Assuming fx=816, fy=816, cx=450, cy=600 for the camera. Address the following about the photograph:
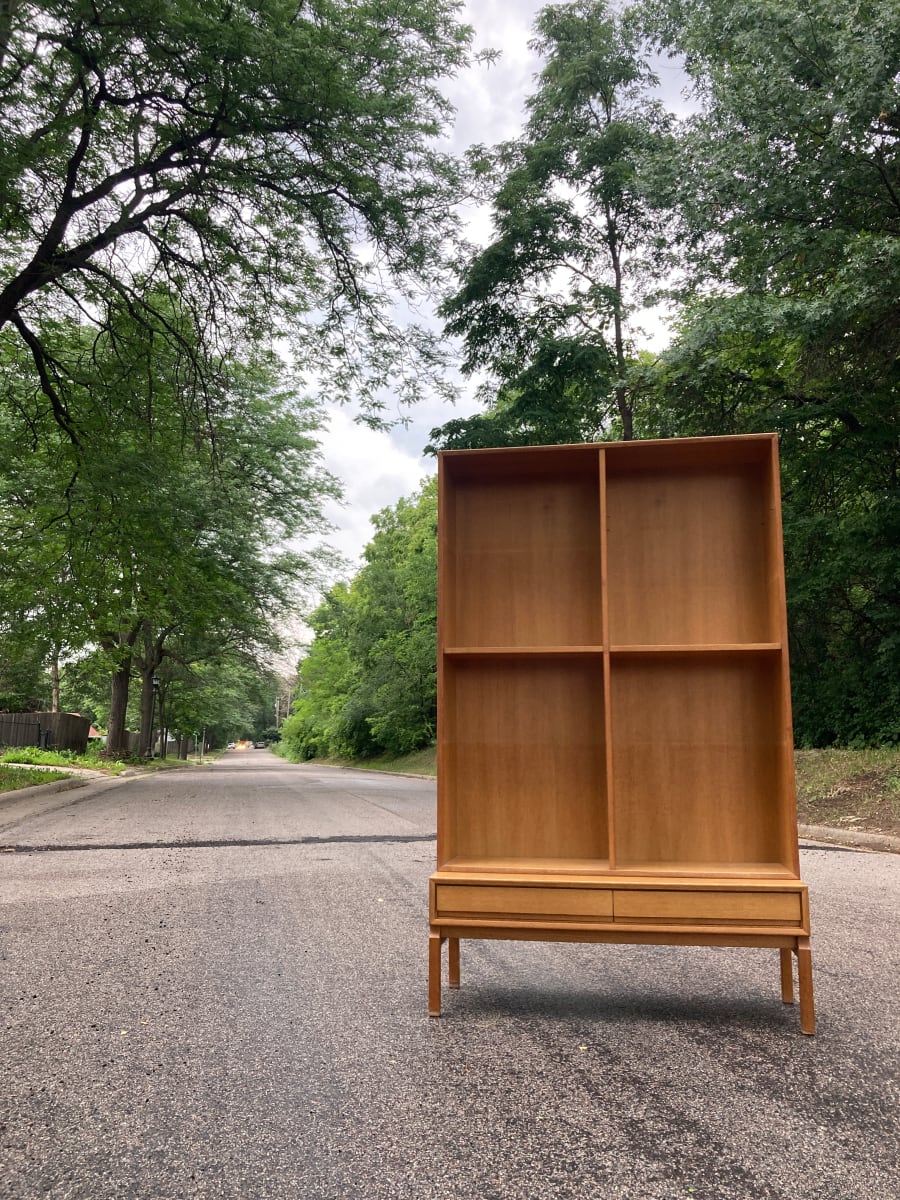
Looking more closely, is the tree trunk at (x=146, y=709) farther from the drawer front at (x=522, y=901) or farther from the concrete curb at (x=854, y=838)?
the drawer front at (x=522, y=901)

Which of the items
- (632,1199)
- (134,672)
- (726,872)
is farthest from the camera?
(134,672)

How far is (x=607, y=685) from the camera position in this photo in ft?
11.5

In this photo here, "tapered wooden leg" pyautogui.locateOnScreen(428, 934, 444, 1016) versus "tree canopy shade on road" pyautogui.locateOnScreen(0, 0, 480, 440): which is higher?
"tree canopy shade on road" pyautogui.locateOnScreen(0, 0, 480, 440)

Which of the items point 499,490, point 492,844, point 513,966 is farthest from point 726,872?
point 499,490

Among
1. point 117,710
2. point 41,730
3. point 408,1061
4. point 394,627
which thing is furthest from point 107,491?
point 394,627

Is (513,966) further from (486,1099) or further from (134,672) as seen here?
(134,672)

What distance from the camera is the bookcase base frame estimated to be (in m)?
3.12

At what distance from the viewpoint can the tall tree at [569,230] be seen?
16312mm

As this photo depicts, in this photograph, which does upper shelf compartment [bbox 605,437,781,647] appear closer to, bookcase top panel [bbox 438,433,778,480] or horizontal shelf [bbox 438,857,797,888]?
bookcase top panel [bbox 438,433,778,480]

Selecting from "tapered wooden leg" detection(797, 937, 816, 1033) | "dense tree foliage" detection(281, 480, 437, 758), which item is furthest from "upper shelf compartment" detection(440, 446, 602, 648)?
"dense tree foliage" detection(281, 480, 437, 758)

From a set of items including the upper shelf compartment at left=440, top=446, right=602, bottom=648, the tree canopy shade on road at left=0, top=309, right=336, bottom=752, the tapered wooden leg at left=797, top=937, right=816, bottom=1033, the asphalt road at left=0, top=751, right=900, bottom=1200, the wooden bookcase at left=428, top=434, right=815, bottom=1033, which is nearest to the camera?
the asphalt road at left=0, top=751, right=900, bottom=1200

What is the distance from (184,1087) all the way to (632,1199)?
144cm

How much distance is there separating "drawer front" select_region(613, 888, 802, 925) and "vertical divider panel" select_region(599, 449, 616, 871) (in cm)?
17

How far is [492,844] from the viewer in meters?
3.87
